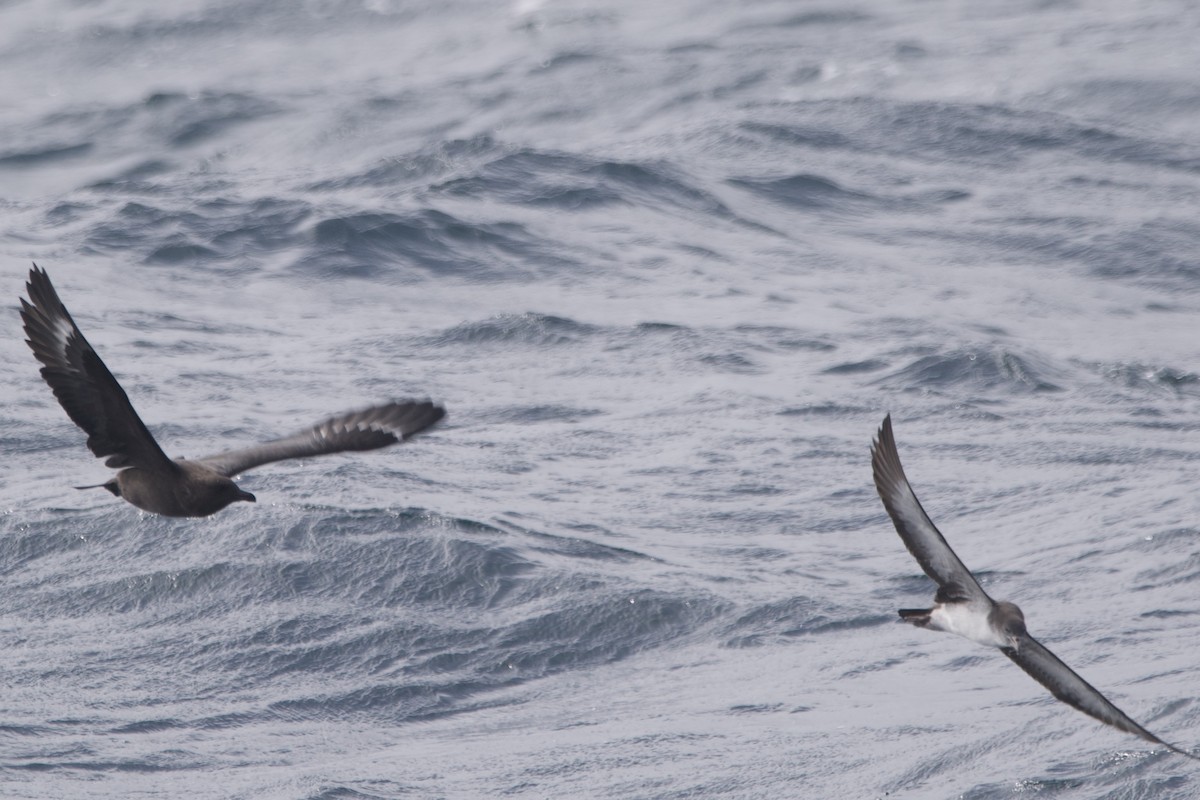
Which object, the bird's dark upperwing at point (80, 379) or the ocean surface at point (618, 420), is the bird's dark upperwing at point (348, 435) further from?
the ocean surface at point (618, 420)

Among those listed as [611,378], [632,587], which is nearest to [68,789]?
[632,587]

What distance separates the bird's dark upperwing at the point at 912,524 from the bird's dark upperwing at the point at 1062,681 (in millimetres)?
293

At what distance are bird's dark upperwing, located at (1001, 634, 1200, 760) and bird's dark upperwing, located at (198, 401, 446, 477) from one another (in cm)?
300

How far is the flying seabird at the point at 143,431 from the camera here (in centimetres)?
801

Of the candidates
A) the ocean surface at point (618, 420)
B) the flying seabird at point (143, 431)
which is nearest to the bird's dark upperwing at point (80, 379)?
the flying seabird at point (143, 431)

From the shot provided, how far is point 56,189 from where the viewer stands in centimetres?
2252

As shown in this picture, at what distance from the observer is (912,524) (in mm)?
8172

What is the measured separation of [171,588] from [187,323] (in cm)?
460

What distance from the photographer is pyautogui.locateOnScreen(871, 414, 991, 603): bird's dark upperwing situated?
805cm

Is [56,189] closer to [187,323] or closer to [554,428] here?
[187,323]

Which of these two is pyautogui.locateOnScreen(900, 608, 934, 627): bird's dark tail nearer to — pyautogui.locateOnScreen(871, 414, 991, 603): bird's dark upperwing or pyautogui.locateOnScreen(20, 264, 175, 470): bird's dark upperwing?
pyautogui.locateOnScreen(871, 414, 991, 603): bird's dark upperwing

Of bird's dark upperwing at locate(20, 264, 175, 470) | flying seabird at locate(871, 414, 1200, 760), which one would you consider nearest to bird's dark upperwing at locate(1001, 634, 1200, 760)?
flying seabird at locate(871, 414, 1200, 760)

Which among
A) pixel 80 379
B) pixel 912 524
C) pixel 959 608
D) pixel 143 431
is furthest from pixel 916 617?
pixel 80 379

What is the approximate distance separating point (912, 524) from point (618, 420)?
8.42m
